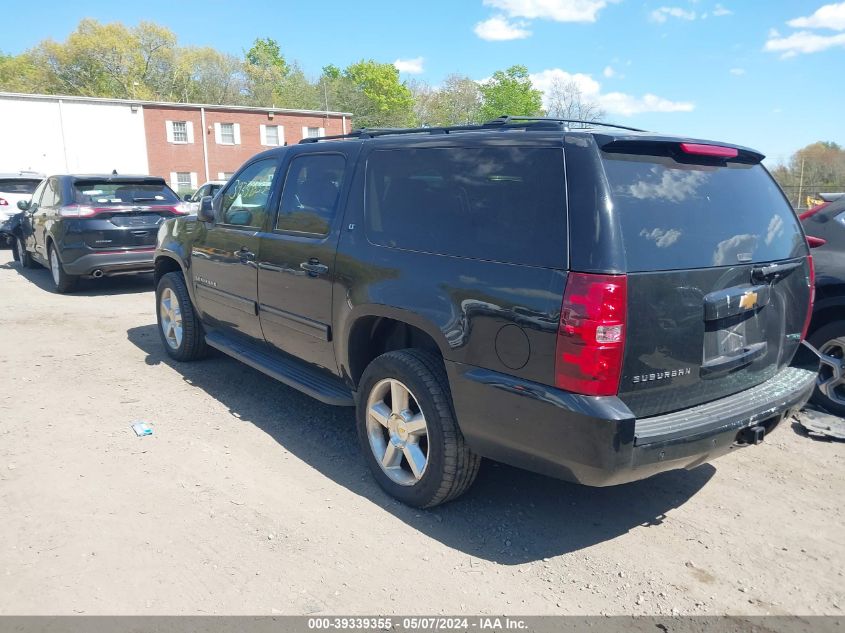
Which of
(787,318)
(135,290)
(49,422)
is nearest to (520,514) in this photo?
(787,318)

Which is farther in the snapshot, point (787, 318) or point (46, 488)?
point (46, 488)

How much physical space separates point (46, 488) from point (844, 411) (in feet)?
17.7

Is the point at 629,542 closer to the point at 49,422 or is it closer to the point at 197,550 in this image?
the point at 197,550

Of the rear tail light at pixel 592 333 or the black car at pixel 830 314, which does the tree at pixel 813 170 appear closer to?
the black car at pixel 830 314

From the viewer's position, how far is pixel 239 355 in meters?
4.98

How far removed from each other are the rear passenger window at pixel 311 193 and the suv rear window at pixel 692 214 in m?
1.91

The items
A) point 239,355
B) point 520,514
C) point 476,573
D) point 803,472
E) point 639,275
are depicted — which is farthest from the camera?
point 239,355

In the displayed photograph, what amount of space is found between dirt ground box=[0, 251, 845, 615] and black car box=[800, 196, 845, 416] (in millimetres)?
454

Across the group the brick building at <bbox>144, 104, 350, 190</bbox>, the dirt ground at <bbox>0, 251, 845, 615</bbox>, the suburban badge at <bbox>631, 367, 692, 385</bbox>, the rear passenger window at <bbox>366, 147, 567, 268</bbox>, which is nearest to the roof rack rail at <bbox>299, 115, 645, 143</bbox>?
the rear passenger window at <bbox>366, 147, 567, 268</bbox>

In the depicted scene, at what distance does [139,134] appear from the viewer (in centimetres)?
3409

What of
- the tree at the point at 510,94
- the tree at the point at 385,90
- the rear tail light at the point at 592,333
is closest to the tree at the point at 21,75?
the tree at the point at 385,90

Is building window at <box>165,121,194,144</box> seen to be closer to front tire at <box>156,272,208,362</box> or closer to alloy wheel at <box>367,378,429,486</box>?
front tire at <box>156,272,208,362</box>

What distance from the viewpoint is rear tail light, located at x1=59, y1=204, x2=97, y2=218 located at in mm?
9164

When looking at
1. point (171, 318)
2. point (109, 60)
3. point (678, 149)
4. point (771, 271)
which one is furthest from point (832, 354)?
point (109, 60)
